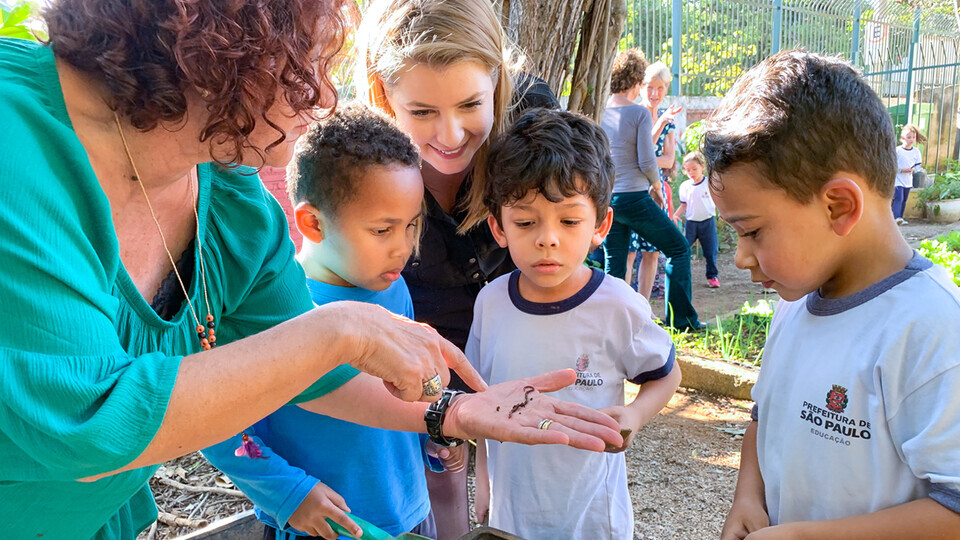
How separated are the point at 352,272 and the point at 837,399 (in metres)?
1.24

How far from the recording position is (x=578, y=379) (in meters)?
1.99

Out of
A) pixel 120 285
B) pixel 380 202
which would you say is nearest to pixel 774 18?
pixel 380 202

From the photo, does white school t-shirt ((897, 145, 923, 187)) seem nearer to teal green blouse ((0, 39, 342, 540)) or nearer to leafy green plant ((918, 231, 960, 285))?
leafy green plant ((918, 231, 960, 285))

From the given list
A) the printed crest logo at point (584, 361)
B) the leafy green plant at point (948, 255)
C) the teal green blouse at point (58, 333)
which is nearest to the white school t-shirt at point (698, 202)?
the leafy green plant at point (948, 255)

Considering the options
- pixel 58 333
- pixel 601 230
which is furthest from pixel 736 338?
pixel 58 333

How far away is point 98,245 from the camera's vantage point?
1.24 meters

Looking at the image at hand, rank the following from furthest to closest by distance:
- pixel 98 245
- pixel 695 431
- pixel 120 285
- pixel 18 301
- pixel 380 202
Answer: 1. pixel 695 431
2. pixel 380 202
3. pixel 120 285
4. pixel 98 245
5. pixel 18 301

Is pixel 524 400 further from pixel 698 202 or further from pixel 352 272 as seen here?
pixel 698 202

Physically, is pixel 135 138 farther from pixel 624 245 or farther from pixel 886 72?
pixel 886 72

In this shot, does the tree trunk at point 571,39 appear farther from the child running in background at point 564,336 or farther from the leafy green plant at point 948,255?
the leafy green plant at point 948,255

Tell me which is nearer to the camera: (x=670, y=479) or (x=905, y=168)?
(x=670, y=479)

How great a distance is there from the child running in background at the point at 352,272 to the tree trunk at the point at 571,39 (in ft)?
4.92

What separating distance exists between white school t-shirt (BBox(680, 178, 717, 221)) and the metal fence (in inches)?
84.5

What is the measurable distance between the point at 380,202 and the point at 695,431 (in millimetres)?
2796
